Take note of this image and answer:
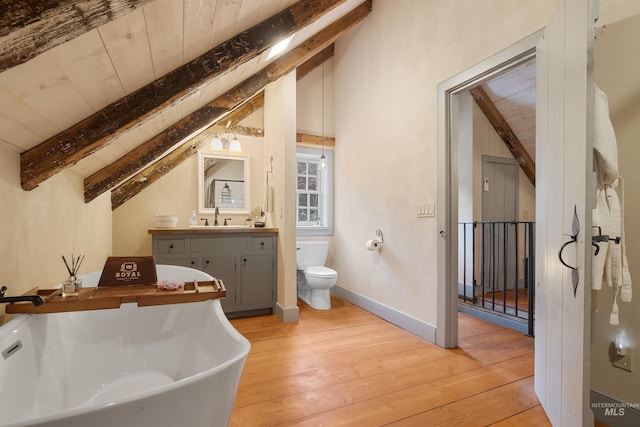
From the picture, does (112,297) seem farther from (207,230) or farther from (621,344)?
(621,344)

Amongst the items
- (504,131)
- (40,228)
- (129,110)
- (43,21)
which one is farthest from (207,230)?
(504,131)

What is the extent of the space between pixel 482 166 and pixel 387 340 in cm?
297

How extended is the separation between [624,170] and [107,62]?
2.40 m

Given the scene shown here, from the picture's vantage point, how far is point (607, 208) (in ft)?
4.33

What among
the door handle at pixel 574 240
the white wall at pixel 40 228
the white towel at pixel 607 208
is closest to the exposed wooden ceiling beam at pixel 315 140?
the white wall at pixel 40 228

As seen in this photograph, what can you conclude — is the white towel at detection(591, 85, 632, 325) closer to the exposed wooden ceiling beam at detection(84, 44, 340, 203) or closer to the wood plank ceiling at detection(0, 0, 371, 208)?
the wood plank ceiling at detection(0, 0, 371, 208)

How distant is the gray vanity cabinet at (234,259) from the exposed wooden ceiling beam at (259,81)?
733 mm

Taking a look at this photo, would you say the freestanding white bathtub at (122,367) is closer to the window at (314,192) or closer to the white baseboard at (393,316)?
the white baseboard at (393,316)

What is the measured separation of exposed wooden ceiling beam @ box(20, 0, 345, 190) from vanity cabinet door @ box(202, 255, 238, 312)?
1.76m

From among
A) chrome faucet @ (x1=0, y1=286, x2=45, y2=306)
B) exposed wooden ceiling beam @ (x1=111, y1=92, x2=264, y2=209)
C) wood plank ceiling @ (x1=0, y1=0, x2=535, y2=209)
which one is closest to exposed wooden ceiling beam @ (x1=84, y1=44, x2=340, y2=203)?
wood plank ceiling @ (x1=0, y1=0, x2=535, y2=209)

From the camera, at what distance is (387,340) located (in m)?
2.56

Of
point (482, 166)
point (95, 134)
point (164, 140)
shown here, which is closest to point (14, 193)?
point (95, 134)

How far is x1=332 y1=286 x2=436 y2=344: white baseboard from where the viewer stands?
253cm

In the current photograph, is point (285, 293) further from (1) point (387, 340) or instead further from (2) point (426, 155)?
(2) point (426, 155)
